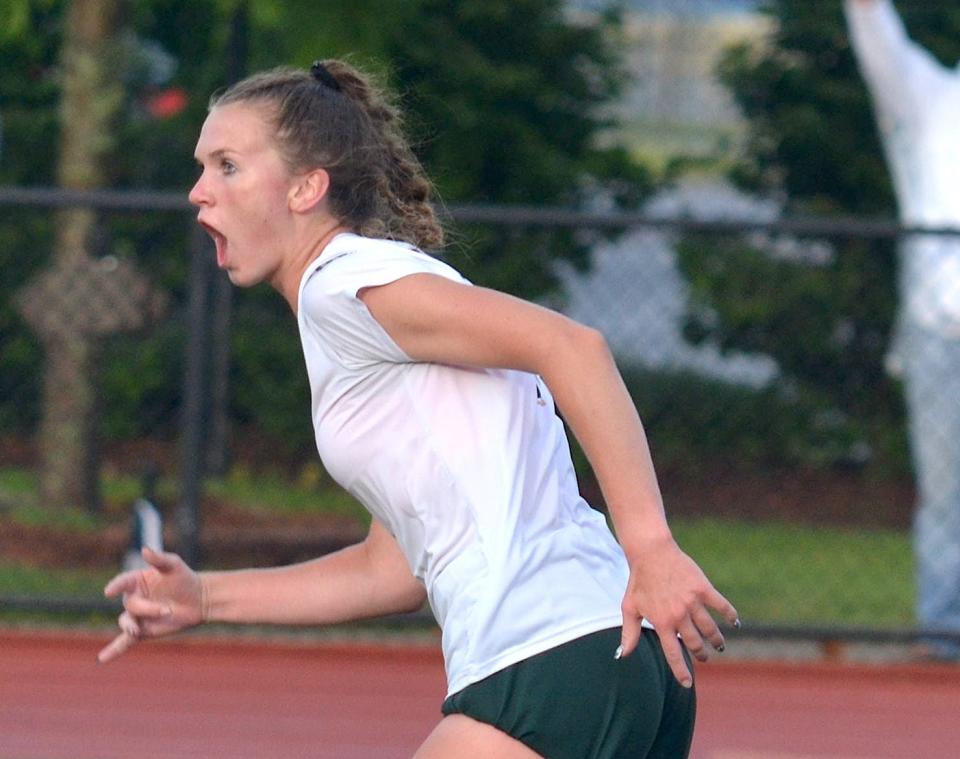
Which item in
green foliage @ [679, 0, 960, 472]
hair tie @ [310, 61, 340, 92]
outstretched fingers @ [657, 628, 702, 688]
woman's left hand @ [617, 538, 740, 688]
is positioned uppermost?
hair tie @ [310, 61, 340, 92]

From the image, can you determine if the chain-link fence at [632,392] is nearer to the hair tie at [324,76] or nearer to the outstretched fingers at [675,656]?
the hair tie at [324,76]

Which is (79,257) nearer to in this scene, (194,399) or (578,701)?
(194,399)

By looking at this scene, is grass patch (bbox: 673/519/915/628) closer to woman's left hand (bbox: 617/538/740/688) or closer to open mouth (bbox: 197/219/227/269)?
open mouth (bbox: 197/219/227/269)

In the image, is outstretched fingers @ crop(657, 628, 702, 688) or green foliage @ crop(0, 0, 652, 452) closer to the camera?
outstretched fingers @ crop(657, 628, 702, 688)

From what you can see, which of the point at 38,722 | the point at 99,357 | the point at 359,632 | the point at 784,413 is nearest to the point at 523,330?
the point at 38,722

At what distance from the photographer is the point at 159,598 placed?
259 centimetres

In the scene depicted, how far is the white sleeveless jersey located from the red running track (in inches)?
113

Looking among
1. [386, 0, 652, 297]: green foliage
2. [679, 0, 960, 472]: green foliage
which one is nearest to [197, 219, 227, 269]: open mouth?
[679, 0, 960, 472]: green foliage

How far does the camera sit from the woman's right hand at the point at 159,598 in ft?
8.42

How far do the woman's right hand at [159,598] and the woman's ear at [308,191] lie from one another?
553mm

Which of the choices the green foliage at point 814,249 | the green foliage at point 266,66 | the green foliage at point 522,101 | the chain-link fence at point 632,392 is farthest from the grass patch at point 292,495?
the green foliage at point 522,101

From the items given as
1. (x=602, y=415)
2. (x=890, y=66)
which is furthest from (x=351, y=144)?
(x=890, y=66)

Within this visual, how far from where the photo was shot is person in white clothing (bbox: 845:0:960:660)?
20.0 ft

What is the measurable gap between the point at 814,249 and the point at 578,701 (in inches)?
222
